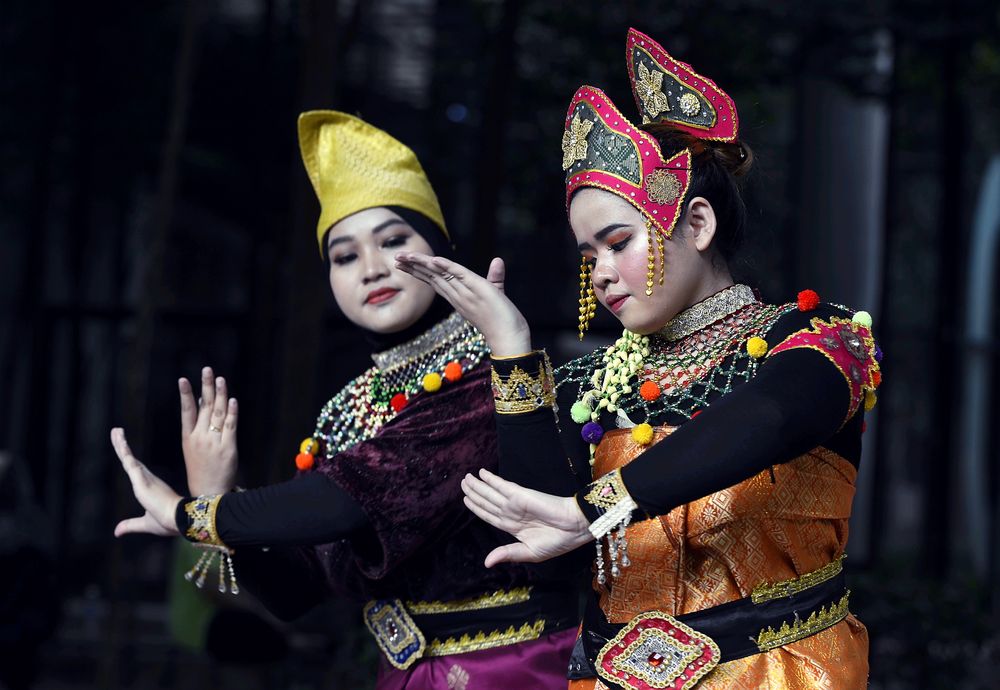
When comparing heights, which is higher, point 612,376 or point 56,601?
point 612,376

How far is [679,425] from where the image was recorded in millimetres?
1953

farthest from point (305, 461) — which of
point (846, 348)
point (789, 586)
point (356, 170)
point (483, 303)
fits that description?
point (846, 348)

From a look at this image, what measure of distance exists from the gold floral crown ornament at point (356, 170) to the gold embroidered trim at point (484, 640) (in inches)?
30.3

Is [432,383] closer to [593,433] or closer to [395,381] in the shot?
[395,381]

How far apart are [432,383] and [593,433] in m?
0.41

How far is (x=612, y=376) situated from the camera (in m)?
2.08

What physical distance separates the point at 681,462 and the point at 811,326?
0.30 m

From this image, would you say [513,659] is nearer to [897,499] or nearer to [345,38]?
[345,38]

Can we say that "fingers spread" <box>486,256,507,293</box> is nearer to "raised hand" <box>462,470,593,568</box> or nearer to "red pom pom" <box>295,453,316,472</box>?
"raised hand" <box>462,470,593,568</box>

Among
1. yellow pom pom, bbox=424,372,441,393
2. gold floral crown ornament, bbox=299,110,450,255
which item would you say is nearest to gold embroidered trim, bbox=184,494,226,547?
yellow pom pom, bbox=424,372,441,393

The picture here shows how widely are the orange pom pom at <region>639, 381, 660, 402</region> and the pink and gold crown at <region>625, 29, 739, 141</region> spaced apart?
373 mm

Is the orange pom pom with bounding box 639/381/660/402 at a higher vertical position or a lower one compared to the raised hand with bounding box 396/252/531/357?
lower

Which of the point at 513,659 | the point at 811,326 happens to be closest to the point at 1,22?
the point at 513,659

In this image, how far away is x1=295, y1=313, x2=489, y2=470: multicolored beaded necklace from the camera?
94.7 inches
